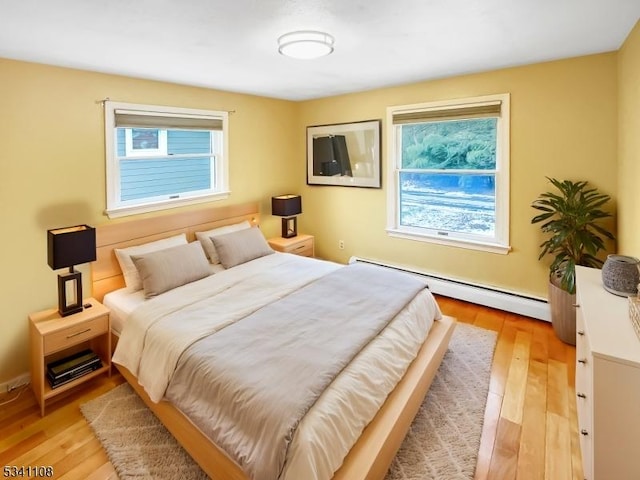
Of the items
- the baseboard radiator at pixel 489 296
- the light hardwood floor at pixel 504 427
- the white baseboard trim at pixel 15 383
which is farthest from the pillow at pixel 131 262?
the baseboard radiator at pixel 489 296

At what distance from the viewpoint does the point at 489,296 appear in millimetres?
3695

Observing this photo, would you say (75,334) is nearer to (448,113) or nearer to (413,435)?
(413,435)

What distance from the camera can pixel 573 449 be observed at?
1.99 metres

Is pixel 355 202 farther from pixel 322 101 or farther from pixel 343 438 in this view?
pixel 343 438

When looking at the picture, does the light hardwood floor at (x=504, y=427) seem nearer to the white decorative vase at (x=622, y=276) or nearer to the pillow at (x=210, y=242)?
the white decorative vase at (x=622, y=276)

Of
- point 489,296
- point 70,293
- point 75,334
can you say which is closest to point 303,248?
point 489,296

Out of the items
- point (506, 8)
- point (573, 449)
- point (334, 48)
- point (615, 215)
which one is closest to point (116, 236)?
point (334, 48)

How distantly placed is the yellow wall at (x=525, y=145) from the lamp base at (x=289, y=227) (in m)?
0.78

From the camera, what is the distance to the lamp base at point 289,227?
4703 millimetres

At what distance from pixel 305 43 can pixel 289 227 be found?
8.93 feet

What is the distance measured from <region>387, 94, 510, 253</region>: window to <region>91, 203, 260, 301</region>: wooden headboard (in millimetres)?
2122

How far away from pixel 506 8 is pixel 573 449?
97.8 inches

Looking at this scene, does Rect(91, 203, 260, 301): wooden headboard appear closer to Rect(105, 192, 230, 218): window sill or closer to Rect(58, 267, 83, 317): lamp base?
Rect(105, 192, 230, 218): window sill

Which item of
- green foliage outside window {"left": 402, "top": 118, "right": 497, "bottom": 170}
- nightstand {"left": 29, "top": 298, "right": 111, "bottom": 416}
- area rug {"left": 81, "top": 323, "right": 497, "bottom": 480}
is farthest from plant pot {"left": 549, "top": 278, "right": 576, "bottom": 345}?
nightstand {"left": 29, "top": 298, "right": 111, "bottom": 416}
